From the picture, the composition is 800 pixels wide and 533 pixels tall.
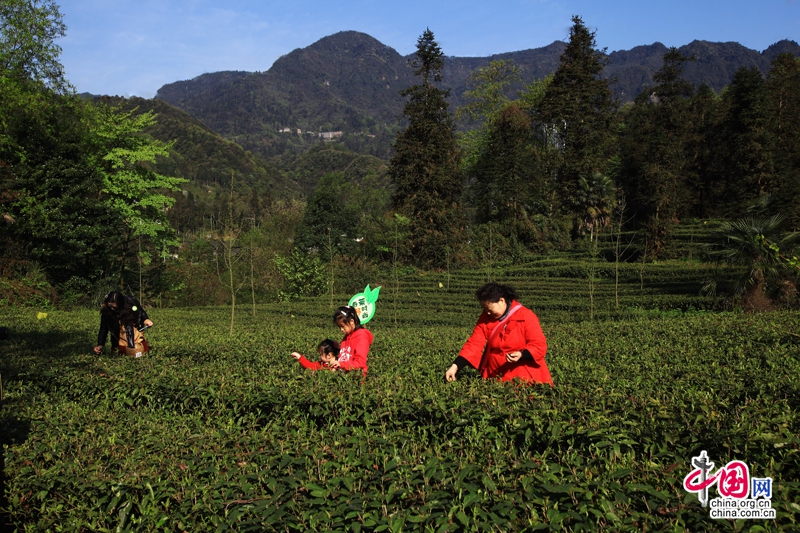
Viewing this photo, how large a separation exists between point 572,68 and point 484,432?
42.1 m

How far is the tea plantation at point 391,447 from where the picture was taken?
266cm

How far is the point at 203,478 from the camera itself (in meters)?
3.27

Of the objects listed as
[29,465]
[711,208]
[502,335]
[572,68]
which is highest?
[572,68]

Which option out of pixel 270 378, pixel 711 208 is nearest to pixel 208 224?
pixel 711 208

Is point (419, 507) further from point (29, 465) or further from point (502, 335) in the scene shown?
point (29, 465)

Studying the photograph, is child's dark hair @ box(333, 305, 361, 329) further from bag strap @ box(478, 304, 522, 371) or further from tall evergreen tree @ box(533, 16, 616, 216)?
tall evergreen tree @ box(533, 16, 616, 216)

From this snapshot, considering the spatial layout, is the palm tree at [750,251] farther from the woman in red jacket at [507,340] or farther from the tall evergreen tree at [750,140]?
the tall evergreen tree at [750,140]

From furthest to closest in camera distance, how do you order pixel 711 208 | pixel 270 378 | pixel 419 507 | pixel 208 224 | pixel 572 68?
pixel 208 224
pixel 711 208
pixel 572 68
pixel 270 378
pixel 419 507

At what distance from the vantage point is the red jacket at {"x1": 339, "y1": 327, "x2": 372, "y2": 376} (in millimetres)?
5379

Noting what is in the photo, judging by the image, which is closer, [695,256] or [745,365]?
[745,365]

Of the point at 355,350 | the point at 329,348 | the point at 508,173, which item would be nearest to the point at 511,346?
the point at 355,350

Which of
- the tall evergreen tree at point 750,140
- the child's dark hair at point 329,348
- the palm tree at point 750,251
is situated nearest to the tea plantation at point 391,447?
the child's dark hair at point 329,348

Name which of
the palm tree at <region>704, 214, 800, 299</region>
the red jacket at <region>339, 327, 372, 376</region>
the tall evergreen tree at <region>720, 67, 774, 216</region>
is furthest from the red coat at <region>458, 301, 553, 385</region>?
the tall evergreen tree at <region>720, 67, 774, 216</region>

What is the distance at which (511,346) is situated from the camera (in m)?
4.74
